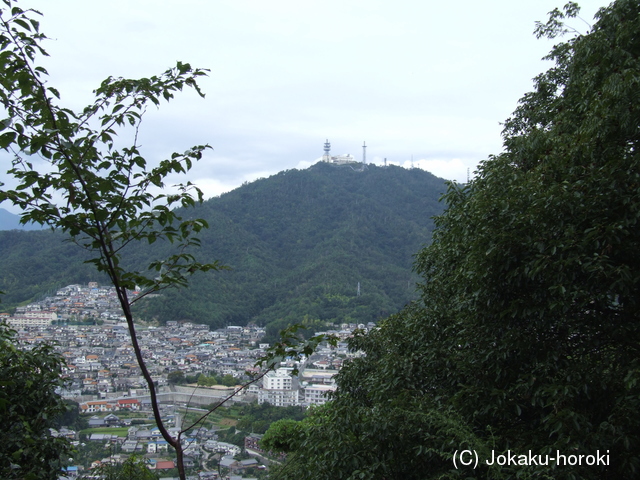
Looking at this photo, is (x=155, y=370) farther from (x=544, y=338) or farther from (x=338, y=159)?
(x=338, y=159)

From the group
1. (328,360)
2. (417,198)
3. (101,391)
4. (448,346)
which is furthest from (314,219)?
(448,346)

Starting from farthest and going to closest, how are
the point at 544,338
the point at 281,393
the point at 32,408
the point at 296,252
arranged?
the point at 296,252
the point at 281,393
the point at 32,408
the point at 544,338

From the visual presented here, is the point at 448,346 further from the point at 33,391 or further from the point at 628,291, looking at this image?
the point at 33,391

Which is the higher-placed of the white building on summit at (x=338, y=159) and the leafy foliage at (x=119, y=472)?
the white building on summit at (x=338, y=159)

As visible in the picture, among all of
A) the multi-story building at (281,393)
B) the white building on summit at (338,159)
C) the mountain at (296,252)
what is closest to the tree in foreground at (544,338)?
the multi-story building at (281,393)

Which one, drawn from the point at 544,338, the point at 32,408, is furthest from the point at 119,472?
the point at 544,338

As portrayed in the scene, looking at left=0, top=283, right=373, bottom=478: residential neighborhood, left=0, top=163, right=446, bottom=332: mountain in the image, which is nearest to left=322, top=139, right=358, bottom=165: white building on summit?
left=0, top=163, right=446, bottom=332: mountain

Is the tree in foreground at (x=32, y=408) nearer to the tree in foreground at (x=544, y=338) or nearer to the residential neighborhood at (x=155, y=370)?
the residential neighborhood at (x=155, y=370)
